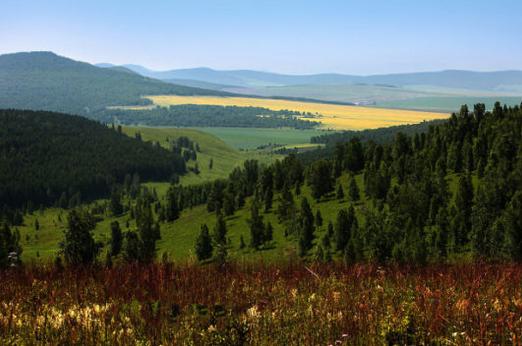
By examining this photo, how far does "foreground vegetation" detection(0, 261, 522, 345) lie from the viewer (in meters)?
8.69

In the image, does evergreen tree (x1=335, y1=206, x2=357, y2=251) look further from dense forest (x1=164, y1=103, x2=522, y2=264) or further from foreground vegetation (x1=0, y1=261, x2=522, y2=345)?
foreground vegetation (x1=0, y1=261, x2=522, y2=345)

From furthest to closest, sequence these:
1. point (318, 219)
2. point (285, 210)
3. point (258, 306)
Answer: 1. point (285, 210)
2. point (318, 219)
3. point (258, 306)

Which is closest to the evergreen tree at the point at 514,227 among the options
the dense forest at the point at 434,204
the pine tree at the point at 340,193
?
the dense forest at the point at 434,204

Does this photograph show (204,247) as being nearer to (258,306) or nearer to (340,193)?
(340,193)

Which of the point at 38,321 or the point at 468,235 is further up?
the point at 38,321

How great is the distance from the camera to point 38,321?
30.7 ft

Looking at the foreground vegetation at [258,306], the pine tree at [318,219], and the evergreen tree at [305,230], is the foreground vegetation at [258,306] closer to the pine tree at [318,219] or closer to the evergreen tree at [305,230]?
the evergreen tree at [305,230]

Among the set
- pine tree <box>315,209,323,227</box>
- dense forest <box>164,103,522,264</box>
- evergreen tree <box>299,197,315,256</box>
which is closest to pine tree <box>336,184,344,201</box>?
dense forest <box>164,103,522,264</box>

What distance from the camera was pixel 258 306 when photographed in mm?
10625

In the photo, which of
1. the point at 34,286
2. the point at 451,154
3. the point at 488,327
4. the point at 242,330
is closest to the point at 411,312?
the point at 488,327

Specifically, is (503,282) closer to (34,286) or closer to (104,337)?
(104,337)

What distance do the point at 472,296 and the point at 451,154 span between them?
178 metres

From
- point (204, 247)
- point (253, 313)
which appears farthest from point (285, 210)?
point (253, 313)

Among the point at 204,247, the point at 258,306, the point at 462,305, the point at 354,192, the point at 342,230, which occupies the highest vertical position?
the point at 462,305
